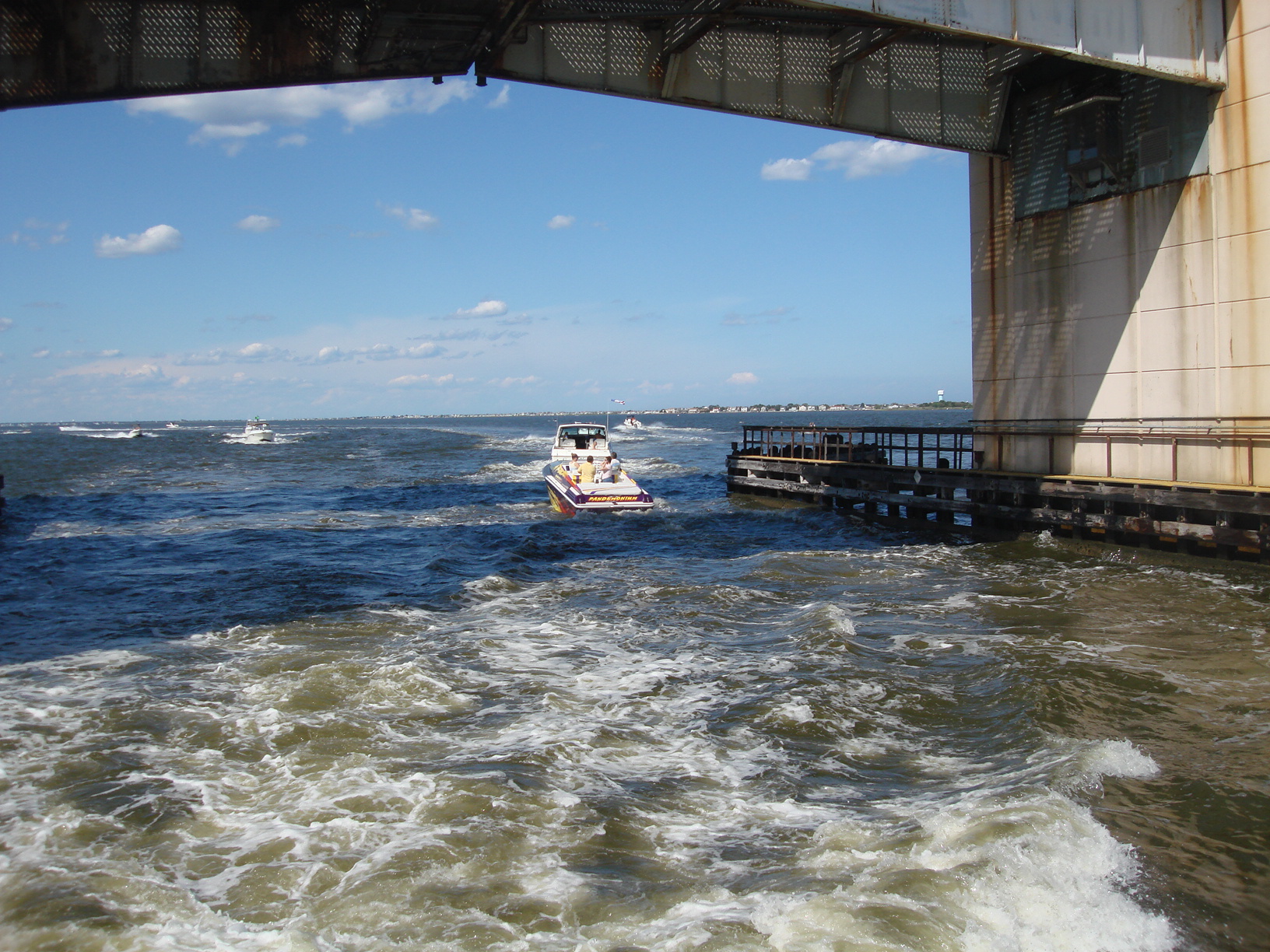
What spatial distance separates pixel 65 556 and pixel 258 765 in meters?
14.9

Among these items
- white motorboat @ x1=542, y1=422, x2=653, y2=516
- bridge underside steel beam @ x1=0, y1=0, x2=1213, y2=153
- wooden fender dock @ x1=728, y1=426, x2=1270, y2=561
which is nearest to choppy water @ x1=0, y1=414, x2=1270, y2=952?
wooden fender dock @ x1=728, y1=426, x2=1270, y2=561

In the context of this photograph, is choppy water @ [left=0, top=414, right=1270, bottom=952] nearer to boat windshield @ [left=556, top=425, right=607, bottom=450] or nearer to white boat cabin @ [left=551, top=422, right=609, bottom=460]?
white boat cabin @ [left=551, top=422, right=609, bottom=460]

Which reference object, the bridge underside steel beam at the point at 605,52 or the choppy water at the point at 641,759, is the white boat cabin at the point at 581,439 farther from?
the bridge underside steel beam at the point at 605,52

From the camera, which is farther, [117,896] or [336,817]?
[336,817]

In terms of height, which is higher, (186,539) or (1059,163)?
(1059,163)

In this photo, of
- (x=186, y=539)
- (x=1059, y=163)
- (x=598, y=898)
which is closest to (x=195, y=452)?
(x=186, y=539)

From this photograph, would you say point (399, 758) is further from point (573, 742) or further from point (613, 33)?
point (613, 33)

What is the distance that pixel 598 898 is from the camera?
5207 mm

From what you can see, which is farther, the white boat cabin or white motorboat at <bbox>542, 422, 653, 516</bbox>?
the white boat cabin

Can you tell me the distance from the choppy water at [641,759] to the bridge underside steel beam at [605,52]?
26.9ft

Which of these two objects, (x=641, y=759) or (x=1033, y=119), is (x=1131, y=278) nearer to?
(x=1033, y=119)

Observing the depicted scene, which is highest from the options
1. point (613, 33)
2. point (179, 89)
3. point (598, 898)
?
point (613, 33)

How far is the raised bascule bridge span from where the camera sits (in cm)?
1261

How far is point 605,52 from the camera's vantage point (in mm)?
15305
